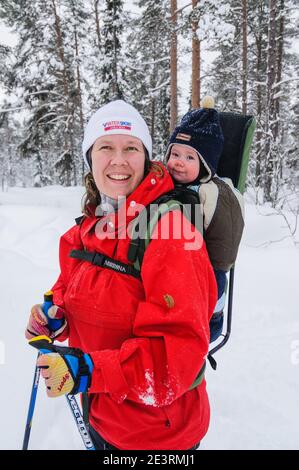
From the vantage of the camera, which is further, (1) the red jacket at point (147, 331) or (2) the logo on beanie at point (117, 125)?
(2) the logo on beanie at point (117, 125)

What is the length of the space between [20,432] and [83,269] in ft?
7.30

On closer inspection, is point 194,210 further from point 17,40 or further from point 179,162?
point 17,40

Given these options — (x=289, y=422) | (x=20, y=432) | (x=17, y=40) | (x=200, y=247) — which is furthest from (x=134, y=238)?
(x=17, y=40)

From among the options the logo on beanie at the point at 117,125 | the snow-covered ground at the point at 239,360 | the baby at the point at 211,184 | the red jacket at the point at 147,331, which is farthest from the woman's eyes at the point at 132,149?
the snow-covered ground at the point at 239,360

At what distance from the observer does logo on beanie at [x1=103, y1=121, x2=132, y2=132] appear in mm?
1914

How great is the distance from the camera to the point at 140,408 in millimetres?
1632

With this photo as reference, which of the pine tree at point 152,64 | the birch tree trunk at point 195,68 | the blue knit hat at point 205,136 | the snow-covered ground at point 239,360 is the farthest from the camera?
the pine tree at point 152,64

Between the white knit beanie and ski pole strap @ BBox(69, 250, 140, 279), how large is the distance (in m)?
0.64

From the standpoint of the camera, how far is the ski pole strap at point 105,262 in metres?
1.61

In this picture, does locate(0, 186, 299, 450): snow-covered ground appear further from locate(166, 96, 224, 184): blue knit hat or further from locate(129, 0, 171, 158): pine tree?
locate(129, 0, 171, 158): pine tree

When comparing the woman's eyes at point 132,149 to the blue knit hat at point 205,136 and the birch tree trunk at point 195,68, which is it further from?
the birch tree trunk at point 195,68

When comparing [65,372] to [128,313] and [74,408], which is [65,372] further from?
[74,408]

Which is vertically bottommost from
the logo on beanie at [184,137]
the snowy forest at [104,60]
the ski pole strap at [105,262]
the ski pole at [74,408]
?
the ski pole at [74,408]

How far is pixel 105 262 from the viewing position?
1691 millimetres
